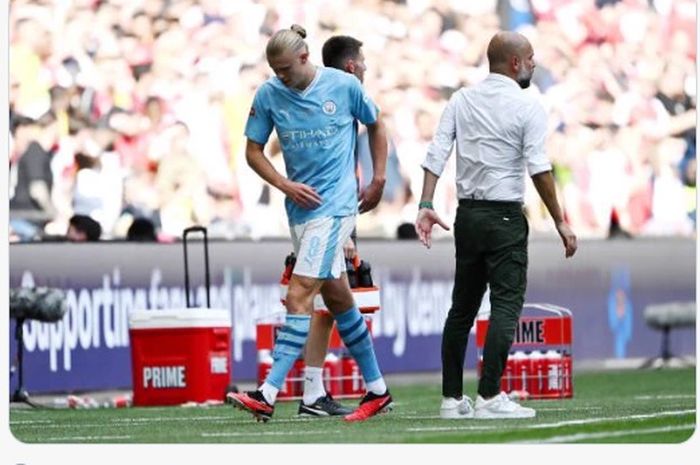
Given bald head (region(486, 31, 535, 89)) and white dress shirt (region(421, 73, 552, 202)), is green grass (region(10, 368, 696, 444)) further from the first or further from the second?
bald head (region(486, 31, 535, 89))

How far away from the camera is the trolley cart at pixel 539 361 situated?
13922mm

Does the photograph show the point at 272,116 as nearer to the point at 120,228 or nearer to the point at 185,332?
the point at 185,332

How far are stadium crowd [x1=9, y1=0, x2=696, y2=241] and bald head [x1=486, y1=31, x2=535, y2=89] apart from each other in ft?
17.5

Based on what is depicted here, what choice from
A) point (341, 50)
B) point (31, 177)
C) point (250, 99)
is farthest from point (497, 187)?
point (250, 99)

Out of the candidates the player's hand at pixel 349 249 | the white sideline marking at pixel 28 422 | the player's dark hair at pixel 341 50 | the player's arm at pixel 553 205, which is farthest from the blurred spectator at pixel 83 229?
the player's arm at pixel 553 205

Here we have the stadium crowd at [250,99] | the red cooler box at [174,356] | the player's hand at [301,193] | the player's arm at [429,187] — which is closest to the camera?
the player's arm at [429,187]

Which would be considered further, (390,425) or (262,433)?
(390,425)

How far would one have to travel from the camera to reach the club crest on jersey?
34.6 ft

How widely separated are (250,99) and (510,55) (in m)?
6.49

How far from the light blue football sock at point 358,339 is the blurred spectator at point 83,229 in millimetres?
4920

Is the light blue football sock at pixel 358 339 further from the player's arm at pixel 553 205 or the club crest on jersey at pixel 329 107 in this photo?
the player's arm at pixel 553 205

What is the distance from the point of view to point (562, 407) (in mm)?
12234

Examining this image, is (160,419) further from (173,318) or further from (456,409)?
(173,318)

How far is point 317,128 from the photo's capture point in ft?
34.6
